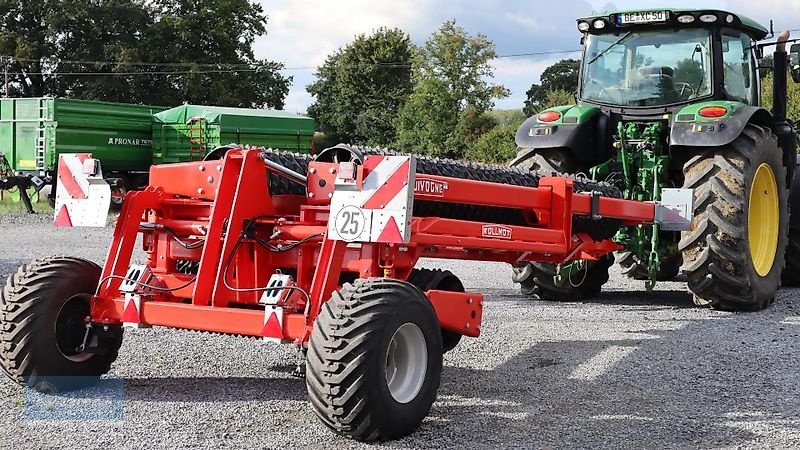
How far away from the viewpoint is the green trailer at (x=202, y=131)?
72.0 ft

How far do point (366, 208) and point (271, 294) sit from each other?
625mm

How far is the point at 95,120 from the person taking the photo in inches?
794

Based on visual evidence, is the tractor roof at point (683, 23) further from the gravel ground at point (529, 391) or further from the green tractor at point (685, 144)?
the gravel ground at point (529, 391)

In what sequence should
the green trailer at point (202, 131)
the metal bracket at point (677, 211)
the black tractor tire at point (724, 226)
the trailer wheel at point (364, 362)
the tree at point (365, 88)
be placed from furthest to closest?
1. the tree at point (365, 88)
2. the green trailer at point (202, 131)
3. the black tractor tire at point (724, 226)
4. the metal bracket at point (677, 211)
5. the trailer wheel at point (364, 362)

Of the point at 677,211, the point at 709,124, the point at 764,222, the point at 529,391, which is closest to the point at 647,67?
the point at 709,124

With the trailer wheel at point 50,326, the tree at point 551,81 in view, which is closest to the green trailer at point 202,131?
the trailer wheel at point 50,326

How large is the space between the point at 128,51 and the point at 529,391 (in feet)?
130

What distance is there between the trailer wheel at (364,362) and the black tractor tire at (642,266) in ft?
13.8

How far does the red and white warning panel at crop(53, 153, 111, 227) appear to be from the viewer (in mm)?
4879

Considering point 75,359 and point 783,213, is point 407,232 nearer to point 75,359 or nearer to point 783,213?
point 75,359

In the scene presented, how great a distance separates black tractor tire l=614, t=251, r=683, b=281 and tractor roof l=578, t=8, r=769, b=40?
6.94 ft

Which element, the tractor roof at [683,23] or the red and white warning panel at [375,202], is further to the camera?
the tractor roof at [683,23]

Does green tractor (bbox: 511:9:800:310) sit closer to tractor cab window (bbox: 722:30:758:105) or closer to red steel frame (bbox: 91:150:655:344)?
tractor cab window (bbox: 722:30:758:105)

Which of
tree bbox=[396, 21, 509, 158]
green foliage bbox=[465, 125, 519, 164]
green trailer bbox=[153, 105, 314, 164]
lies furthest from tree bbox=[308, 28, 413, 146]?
green trailer bbox=[153, 105, 314, 164]
